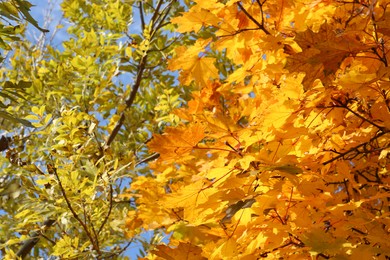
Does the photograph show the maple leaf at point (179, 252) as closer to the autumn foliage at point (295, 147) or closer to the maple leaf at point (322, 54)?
the autumn foliage at point (295, 147)

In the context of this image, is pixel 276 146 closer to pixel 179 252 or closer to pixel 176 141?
pixel 176 141

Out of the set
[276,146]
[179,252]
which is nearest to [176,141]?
[276,146]

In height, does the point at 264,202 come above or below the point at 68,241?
below

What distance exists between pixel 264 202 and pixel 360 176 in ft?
2.35

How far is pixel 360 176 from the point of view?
178 centimetres

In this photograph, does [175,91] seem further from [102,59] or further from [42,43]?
[42,43]

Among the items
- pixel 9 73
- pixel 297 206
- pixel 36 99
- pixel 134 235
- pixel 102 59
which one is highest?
pixel 9 73

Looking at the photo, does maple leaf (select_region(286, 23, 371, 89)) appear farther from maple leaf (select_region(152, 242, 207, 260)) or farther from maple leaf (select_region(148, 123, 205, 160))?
maple leaf (select_region(152, 242, 207, 260))

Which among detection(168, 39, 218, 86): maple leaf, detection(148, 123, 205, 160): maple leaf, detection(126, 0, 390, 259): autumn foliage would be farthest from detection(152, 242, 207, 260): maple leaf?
detection(168, 39, 218, 86): maple leaf

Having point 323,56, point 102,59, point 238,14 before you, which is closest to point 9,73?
point 102,59

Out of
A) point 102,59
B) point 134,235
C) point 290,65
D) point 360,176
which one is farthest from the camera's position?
point 102,59

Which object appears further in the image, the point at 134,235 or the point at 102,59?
the point at 102,59

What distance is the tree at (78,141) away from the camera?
6.29 feet

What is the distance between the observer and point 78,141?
6.40ft
